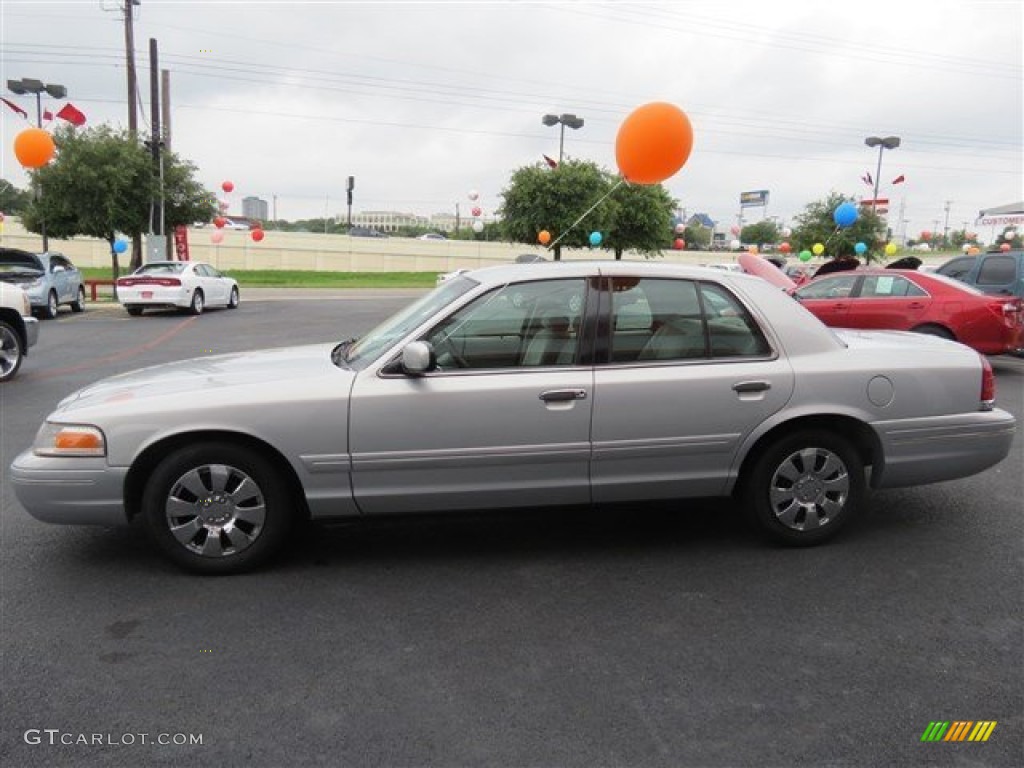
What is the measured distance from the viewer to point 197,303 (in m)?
20.5

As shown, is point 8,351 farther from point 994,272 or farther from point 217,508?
point 994,272

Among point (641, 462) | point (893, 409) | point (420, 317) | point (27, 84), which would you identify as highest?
point (27, 84)

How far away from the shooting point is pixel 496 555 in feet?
13.7

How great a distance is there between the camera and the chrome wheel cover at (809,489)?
4.12 metres

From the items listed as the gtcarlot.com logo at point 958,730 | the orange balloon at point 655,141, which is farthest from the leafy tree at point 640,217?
the gtcarlot.com logo at point 958,730

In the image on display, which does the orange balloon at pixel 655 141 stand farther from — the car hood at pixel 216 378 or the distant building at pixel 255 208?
the distant building at pixel 255 208

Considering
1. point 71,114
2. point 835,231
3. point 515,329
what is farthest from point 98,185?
point 835,231

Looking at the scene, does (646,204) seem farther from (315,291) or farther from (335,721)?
(335,721)

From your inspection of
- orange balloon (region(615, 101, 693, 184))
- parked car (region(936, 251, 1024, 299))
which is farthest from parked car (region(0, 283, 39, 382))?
parked car (region(936, 251, 1024, 299))

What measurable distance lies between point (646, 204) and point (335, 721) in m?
37.5

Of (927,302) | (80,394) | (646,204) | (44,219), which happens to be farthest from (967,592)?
(646,204)

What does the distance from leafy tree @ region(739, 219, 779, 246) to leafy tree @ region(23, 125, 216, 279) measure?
83247mm

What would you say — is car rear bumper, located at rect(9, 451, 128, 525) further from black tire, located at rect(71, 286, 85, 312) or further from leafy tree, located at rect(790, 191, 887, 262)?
leafy tree, located at rect(790, 191, 887, 262)

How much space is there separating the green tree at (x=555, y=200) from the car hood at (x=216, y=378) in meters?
31.4
